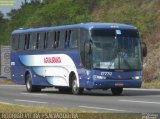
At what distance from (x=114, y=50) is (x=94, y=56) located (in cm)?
93

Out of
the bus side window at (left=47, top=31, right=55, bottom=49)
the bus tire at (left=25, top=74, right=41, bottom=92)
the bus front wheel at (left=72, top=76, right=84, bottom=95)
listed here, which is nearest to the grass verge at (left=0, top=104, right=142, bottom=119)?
the bus front wheel at (left=72, top=76, right=84, bottom=95)

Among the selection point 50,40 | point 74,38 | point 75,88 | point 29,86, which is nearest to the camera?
point 74,38

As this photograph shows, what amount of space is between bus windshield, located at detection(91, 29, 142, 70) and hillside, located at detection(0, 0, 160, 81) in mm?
14095

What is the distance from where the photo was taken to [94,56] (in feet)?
102

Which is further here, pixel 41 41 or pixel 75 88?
pixel 41 41

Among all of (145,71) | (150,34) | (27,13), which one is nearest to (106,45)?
(145,71)

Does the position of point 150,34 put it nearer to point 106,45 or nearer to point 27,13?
point 106,45

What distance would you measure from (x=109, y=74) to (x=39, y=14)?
1693 inches

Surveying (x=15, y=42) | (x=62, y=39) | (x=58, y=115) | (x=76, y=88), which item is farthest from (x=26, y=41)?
(x=58, y=115)

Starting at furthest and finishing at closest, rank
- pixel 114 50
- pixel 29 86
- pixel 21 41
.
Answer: pixel 21 41 < pixel 29 86 < pixel 114 50

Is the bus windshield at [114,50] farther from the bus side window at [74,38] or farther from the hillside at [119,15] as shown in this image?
the hillside at [119,15]

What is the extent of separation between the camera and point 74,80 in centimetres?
3284

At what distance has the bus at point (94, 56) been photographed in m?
31.1

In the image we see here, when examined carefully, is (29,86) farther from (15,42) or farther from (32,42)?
(15,42)
